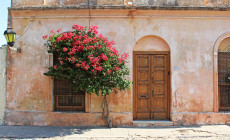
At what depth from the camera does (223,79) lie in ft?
25.0

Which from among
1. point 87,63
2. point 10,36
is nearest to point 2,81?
point 10,36

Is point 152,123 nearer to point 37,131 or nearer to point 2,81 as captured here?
point 37,131

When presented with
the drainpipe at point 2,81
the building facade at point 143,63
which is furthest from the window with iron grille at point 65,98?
the drainpipe at point 2,81

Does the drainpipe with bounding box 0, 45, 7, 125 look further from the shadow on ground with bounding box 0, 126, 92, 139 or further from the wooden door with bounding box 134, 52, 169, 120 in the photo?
Answer: the wooden door with bounding box 134, 52, 169, 120

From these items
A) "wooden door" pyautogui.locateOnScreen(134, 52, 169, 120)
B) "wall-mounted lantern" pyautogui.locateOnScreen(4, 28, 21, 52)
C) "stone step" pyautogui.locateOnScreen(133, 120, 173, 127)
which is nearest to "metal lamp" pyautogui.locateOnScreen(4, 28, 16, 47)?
"wall-mounted lantern" pyautogui.locateOnScreen(4, 28, 21, 52)

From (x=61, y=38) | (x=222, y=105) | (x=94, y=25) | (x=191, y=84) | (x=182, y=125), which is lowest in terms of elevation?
(x=182, y=125)

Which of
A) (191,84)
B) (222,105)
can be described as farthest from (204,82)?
(222,105)

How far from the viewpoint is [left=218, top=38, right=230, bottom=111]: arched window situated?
761cm

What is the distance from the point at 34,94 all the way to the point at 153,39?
A: 4799 mm

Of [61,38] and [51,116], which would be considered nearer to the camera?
[61,38]

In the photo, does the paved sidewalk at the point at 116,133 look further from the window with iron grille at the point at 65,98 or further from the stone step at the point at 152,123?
the window with iron grille at the point at 65,98

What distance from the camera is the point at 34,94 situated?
7.48 meters

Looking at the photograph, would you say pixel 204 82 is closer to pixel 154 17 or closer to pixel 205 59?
pixel 205 59

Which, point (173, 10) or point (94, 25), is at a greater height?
point (173, 10)
